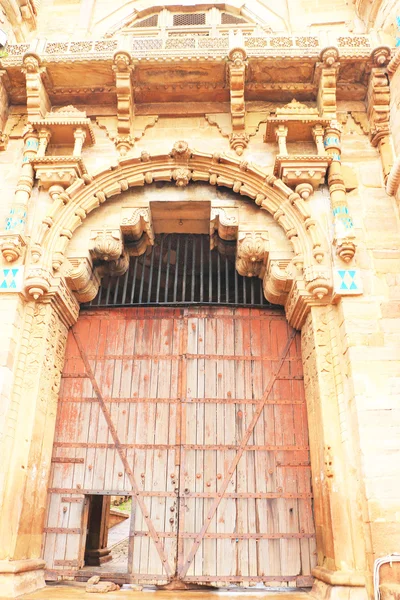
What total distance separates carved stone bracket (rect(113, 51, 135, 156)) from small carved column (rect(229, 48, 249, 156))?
3.97 ft

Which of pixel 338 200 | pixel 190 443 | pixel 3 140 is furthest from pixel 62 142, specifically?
pixel 190 443

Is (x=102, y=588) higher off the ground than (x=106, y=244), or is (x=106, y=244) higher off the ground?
(x=106, y=244)

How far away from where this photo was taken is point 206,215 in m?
5.68

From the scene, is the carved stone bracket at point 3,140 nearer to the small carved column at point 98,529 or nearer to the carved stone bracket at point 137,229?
the carved stone bracket at point 137,229

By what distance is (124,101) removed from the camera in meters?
5.61

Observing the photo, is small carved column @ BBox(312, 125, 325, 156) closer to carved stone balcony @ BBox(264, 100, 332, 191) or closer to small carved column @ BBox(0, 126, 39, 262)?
carved stone balcony @ BBox(264, 100, 332, 191)

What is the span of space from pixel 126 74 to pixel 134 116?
19.7 inches

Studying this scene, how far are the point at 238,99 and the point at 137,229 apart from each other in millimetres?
1978

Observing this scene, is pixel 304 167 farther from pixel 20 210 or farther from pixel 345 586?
pixel 345 586

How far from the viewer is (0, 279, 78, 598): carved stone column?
3.95 m

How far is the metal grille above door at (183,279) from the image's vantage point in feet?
18.7

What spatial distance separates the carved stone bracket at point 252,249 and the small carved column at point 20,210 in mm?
2349

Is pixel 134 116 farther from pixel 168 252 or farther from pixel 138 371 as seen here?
pixel 138 371

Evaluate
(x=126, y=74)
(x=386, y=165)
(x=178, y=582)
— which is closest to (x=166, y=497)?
(x=178, y=582)
